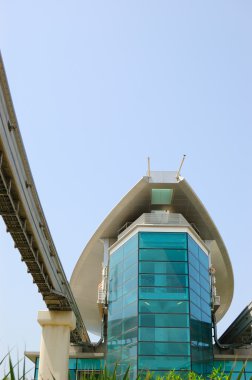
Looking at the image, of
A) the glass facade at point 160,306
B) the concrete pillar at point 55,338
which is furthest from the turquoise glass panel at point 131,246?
the concrete pillar at point 55,338

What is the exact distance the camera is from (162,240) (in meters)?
29.6

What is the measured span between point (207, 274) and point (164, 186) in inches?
245

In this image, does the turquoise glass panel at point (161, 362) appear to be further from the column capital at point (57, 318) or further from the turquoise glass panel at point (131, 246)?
the turquoise glass panel at point (131, 246)

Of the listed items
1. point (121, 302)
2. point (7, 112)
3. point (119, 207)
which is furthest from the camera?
point (119, 207)

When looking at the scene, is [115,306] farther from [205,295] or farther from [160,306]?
[205,295]

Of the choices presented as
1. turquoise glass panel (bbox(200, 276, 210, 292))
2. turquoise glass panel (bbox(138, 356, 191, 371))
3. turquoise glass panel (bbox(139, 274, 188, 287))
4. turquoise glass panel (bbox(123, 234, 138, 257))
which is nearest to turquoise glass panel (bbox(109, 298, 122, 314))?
turquoise glass panel (bbox(139, 274, 188, 287))

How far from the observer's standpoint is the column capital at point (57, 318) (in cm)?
2684

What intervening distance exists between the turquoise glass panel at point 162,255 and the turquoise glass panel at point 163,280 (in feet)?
3.23

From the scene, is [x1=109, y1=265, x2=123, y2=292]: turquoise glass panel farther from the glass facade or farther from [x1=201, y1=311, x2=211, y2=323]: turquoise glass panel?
[x1=201, y1=311, x2=211, y2=323]: turquoise glass panel

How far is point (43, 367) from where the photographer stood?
85.9 feet

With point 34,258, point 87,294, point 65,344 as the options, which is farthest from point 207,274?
point 87,294

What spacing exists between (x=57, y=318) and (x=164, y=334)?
5.67m

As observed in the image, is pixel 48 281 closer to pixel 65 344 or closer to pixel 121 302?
pixel 65 344

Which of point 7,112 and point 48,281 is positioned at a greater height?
point 7,112
